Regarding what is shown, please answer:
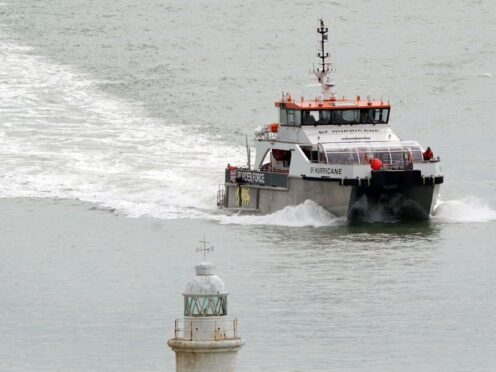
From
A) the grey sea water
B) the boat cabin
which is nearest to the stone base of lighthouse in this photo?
Answer: the grey sea water

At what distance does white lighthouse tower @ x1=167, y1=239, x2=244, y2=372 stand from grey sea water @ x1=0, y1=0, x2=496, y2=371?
8856 millimetres

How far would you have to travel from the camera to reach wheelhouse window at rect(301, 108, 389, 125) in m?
65.1

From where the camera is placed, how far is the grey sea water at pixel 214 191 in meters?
44.2

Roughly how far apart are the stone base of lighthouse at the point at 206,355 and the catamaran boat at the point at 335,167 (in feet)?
101

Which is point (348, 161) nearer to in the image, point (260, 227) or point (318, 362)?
point (260, 227)

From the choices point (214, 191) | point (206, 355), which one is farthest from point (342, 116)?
point (206, 355)

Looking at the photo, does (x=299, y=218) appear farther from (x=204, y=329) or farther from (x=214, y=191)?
(x=204, y=329)

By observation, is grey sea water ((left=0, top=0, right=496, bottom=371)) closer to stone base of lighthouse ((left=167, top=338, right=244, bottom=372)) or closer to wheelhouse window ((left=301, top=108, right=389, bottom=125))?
wheelhouse window ((left=301, top=108, right=389, bottom=125))

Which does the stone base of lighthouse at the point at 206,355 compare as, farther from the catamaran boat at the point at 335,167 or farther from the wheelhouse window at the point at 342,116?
the wheelhouse window at the point at 342,116

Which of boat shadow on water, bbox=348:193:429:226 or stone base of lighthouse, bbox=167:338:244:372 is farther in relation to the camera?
boat shadow on water, bbox=348:193:429:226

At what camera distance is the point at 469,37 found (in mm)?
95750

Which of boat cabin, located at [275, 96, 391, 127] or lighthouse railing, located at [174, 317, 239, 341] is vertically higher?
boat cabin, located at [275, 96, 391, 127]

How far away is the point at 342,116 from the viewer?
65125mm

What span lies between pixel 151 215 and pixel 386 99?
19.6 m
